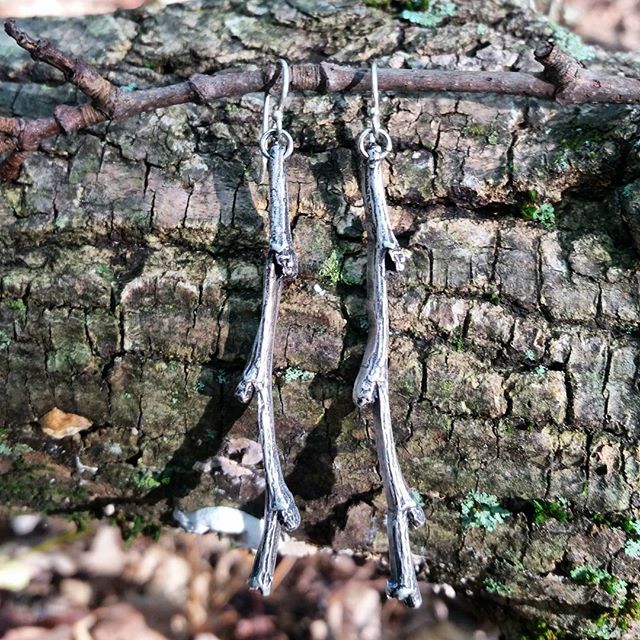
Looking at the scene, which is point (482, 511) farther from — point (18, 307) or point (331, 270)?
point (18, 307)

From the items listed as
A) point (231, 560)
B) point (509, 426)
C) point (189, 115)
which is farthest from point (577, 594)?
point (189, 115)

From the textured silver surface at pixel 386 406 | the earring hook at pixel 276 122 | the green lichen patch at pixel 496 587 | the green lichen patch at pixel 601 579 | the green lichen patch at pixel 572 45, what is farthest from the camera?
the green lichen patch at pixel 572 45

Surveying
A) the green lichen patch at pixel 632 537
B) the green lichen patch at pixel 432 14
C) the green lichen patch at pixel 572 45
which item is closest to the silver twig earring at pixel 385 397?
the green lichen patch at pixel 632 537

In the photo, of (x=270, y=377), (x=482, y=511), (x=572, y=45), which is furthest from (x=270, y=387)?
(x=572, y=45)

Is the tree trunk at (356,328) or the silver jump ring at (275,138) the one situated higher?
the silver jump ring at (275,138)

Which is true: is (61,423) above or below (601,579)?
above

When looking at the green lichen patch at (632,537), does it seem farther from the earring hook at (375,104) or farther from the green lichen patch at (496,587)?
the earring hook at (375,104)

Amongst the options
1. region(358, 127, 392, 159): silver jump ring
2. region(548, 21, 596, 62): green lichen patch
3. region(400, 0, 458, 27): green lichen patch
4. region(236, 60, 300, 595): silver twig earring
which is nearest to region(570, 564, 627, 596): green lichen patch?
region(236, 60, 300, 595): silver twig earring

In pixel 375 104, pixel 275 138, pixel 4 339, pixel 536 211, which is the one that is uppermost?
pixel 375 104
